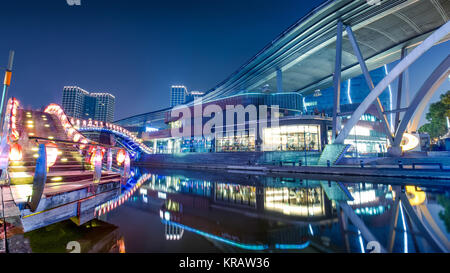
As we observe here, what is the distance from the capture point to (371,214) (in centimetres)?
510

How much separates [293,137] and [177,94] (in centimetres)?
16294

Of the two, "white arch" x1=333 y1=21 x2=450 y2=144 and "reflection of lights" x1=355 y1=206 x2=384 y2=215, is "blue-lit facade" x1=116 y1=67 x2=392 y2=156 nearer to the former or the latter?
"white arch" x1=333 y1=21 x2=450 y2=144

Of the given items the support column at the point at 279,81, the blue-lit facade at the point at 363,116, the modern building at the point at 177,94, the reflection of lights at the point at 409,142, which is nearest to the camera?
the reflection of lights at the point at 409,142

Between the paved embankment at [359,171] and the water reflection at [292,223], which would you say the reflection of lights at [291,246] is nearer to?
the water reflection at [292,223]

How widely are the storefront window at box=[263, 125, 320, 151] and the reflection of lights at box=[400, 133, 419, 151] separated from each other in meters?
9.23

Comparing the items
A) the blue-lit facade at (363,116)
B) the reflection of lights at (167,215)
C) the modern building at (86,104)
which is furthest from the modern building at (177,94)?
the reflection of lights at (167,215)

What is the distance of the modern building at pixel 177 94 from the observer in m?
174

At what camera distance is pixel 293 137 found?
93.9 feet

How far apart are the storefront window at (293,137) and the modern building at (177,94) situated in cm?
15428

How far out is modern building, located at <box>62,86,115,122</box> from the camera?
10656 centimetres
